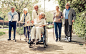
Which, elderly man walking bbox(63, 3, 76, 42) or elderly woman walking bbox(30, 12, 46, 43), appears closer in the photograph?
elderly woman walking bbox(30, 12, 46, 43)

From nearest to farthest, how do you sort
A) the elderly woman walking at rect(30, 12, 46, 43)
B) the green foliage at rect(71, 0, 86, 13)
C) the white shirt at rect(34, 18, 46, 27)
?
the elderly woman walking at rect(30, 12, 46, 43) < the white shirt at rect(34, 18, 46, 27) < the green foliage at rect(71, 0, 86, 13)

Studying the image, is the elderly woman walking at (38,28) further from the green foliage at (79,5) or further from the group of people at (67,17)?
the green foliage at (79,5)

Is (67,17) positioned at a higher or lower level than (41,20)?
higher

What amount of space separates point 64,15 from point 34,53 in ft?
10.6

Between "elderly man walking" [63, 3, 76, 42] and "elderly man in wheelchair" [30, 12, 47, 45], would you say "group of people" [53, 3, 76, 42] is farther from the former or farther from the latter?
"elderly man in wheelchair" [30, 12, 47, 45]

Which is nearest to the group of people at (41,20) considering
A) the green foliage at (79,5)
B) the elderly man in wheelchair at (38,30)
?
the elderly man in wheelchair at (38,30)

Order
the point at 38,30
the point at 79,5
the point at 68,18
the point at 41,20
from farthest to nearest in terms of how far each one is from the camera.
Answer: the point at 79,5 < the point at 68,18 < the point at 41,20 < the point at 38,30

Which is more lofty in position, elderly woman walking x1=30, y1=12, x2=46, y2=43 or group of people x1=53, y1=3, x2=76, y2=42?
group of people x1=53, y1=3, x2=76, y2=42

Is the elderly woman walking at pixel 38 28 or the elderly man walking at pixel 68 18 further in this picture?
the elderly man walking at pixel 68 18

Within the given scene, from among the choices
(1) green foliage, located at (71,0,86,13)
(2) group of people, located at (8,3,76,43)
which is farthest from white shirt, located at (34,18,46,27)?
(1) green foliage, located at (71,0,86,13)

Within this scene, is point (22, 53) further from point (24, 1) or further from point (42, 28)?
point (24, 1)

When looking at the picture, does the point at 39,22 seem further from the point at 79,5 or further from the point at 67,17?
the point at 79,5

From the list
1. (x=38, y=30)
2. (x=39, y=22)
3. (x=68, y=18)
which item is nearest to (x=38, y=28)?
(x=38, y=30)

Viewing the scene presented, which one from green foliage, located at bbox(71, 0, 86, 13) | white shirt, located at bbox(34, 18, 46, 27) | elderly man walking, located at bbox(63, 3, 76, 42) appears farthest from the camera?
green foliage, located at bbox(71, 0, 86, 13)
